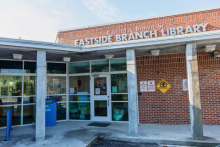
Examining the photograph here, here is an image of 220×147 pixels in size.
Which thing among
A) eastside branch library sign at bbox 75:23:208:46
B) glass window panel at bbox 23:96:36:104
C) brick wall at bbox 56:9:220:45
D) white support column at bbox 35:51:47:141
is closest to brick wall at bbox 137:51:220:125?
eastside branch library sign at bbox 75:23:208:46

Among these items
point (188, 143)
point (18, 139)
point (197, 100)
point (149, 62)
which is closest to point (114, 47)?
point (149, 62)

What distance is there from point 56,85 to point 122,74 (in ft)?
10.8

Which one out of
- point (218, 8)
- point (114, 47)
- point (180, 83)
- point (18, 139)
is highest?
point (218, 8)

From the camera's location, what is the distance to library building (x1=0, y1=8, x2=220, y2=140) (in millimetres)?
5836

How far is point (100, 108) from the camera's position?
26.5 ft

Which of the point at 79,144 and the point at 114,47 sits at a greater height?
the point at 114,47

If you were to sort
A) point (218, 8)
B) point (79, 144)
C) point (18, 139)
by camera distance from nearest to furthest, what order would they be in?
1. point (79, 144)
2. point (18, 139)
3. point (218, 8)

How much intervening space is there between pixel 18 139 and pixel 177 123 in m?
6.01

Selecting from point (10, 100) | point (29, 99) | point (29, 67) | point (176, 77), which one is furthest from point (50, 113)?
point (176, 77)

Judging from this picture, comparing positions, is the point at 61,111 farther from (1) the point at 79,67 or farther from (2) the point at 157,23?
(2) the point at 157,23

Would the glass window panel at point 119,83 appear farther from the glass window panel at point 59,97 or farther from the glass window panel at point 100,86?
the glass window panel at point 59,97

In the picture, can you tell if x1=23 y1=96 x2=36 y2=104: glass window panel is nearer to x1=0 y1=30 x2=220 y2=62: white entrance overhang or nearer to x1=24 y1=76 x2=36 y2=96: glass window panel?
x1=24 y1=76 x2=36 y2=96: glass window panel

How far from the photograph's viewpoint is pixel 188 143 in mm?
5090

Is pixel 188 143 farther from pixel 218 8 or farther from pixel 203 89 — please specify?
pixel 218 8
